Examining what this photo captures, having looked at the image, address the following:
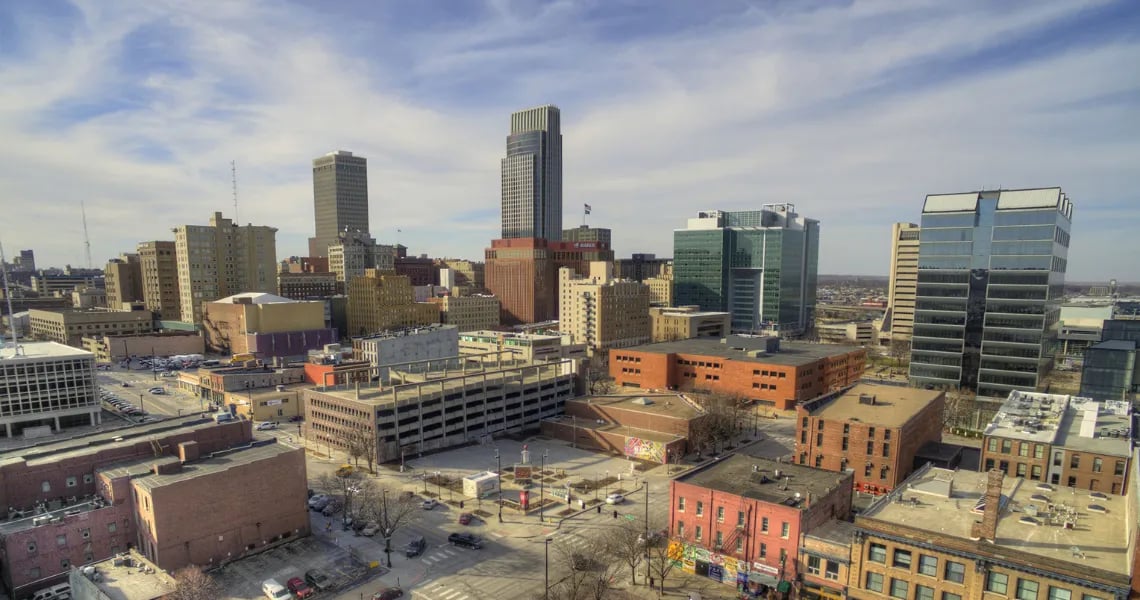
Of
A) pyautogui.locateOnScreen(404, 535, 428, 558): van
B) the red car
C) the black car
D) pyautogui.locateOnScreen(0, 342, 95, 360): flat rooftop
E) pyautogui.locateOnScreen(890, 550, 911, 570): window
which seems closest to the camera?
pyautogui.locateOnScreen(890, 550, 911, 570): window

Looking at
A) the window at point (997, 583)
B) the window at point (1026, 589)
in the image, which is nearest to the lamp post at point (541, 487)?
the window at point (997, 583)

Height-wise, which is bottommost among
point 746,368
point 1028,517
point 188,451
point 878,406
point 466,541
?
point 466,541

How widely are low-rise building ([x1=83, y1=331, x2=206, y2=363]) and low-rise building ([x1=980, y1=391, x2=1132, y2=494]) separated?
21713cm

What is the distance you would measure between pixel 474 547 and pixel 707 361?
8566 centimetres

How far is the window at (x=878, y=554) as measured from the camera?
1778 inches

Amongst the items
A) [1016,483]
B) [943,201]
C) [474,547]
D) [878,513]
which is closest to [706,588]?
[878,513]

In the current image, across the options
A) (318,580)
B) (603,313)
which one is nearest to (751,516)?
(318,580)

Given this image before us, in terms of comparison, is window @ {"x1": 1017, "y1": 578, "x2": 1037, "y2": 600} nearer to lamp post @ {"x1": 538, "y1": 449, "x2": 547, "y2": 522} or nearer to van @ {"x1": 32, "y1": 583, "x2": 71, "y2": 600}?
lamp post @ {"x1": 538, "y1": 449, "x2": 547, "y2": 522}

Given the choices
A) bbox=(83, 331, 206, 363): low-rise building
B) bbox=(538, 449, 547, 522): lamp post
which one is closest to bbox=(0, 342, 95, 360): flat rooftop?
bbox=(538, 449, 547, 522): lamp post

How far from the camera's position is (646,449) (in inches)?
3580

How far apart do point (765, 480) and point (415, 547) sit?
36891 mm

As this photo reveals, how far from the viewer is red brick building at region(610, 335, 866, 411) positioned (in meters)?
125

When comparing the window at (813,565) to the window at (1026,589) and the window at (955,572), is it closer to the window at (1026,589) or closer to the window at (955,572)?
the window at (955,572)

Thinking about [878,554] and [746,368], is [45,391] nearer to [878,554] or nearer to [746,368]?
[878,554]
